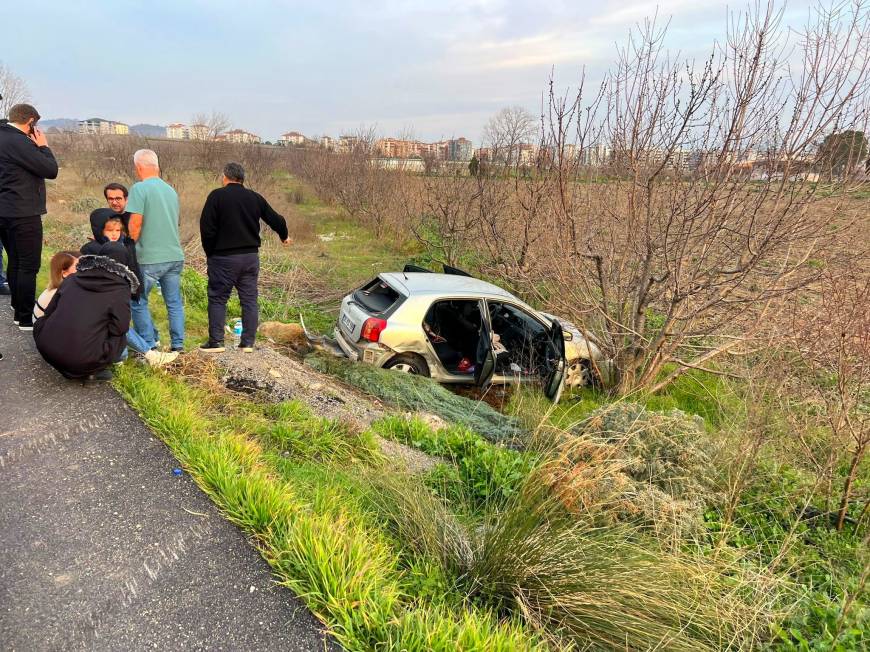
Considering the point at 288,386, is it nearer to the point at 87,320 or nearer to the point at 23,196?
the point at 87,320

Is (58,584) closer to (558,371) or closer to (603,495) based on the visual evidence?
(603,495)

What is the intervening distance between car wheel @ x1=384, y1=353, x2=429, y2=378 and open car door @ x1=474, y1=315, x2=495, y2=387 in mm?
758

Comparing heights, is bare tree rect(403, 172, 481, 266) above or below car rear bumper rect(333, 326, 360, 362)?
above

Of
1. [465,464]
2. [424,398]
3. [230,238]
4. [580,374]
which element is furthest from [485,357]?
[230,238]

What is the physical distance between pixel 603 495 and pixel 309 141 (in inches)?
1400

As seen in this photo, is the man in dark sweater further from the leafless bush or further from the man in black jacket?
the leafless bush

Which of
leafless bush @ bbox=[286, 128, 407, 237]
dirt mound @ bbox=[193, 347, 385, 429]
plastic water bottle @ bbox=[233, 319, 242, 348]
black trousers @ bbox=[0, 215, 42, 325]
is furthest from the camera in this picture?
leafless bush @ bbox=[286, 128, 407, 237]

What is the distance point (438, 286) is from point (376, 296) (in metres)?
0.94

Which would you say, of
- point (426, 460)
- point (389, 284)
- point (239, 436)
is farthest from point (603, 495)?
point (389, 284)

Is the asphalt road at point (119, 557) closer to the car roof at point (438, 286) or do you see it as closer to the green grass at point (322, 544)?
the green grass at point (322, 544)

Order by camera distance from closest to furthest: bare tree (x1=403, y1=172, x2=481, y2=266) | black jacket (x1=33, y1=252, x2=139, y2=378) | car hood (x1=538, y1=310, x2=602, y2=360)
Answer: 1. black jacket (x1=33, y1=252, x2=139, y2=378)
2. car hood (x1=538, y1=310, x2=602, y2=360)
3. bare tree (x1=403, y1=172, x2=481, y2=266)

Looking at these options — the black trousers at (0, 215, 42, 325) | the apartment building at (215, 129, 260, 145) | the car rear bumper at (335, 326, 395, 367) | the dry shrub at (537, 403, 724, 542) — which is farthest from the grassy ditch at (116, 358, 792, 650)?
the apartment building at (215, 129, 260, 145)

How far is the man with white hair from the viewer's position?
14.7 ft

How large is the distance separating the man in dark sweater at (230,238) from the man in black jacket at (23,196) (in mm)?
1463
